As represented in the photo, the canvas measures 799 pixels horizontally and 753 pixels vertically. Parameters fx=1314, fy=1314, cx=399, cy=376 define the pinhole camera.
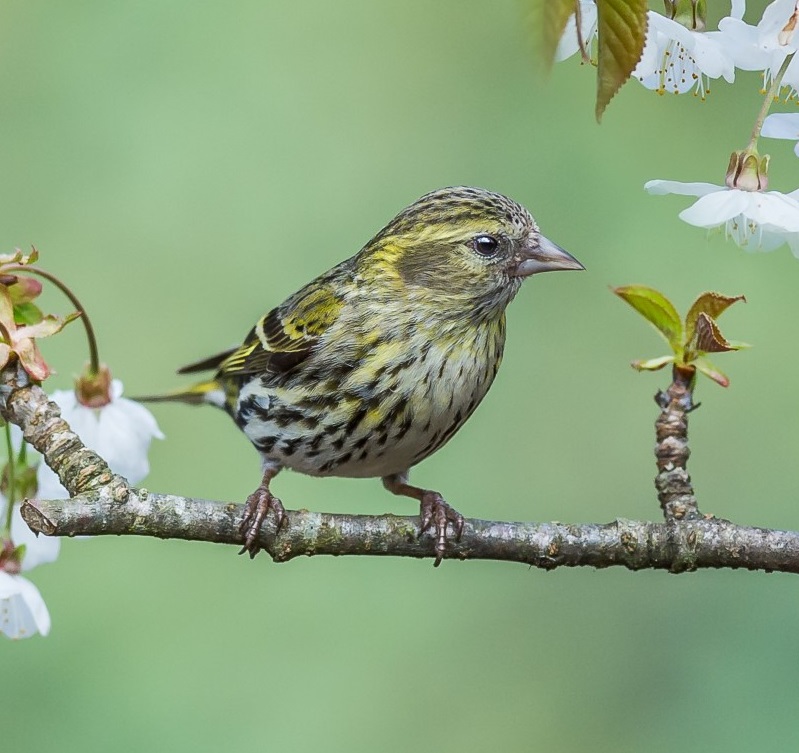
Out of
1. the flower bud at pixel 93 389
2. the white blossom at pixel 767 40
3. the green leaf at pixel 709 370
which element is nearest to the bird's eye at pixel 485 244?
the green leaf at pixel 709 370

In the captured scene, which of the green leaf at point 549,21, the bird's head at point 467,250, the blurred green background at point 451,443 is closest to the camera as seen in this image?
the green leaf at point 549,21

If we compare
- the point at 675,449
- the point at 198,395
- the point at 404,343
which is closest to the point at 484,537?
the point at 675,449

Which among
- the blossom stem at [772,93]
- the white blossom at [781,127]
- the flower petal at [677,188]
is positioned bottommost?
the flower petal at [677,188]

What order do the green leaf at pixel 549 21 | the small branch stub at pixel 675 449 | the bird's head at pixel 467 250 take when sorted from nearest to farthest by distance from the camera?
the green leaf at pixel 549 21 → the small branch stub at pixel 675 449 → the bird's head at pixel 467 250

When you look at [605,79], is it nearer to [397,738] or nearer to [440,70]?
[397,738]

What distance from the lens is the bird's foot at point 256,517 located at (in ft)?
9.32

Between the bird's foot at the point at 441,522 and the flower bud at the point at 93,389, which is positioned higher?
the flower bud at the point at 93,389

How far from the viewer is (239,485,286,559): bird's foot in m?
2.84

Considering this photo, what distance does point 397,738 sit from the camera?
573 cm

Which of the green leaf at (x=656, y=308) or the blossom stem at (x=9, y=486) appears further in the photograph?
the blossom stem at (x=9, y=486)

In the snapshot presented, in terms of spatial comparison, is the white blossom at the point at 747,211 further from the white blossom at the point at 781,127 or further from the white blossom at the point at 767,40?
the white blossom at the point at 767,40

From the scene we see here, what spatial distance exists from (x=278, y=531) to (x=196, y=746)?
2839mm

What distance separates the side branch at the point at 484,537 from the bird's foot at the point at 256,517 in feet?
0.05

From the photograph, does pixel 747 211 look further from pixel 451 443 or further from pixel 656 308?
pixel 451 443
